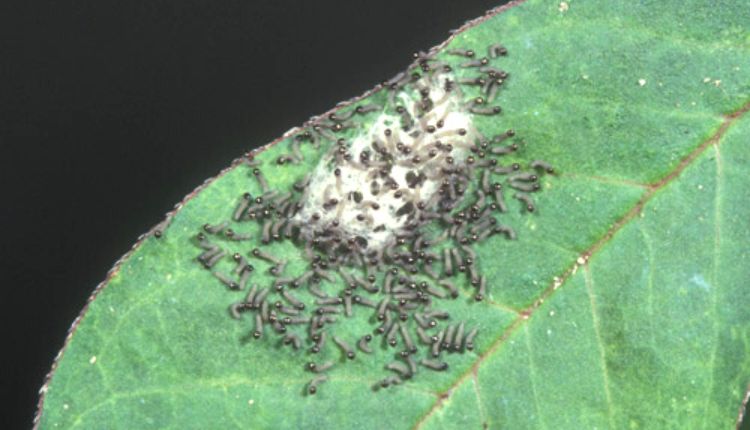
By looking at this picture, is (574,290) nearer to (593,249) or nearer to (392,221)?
(593,249)

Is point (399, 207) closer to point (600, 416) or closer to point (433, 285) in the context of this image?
point (433, 285)

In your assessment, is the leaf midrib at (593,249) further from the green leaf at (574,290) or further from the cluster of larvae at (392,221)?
the cluster of larvae at (392,221)

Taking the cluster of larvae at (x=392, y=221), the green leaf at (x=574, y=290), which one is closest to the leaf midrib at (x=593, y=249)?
the green leaf at (x=574, y=290)

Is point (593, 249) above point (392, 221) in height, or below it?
below

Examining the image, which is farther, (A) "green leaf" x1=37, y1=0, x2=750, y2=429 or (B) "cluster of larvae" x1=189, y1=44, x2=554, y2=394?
(B) "cluster of larvae" x1=189, y1=44, x2=554, y2=394

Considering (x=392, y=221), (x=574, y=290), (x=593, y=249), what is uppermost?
(x=392, y=221)

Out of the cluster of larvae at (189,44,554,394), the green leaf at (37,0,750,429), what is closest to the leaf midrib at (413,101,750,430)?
the green leaf at (37,0,750,429)

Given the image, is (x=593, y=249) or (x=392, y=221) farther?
(x=392, y=221)

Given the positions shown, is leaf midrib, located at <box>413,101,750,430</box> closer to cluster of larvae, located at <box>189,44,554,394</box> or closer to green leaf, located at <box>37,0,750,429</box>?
green leaf, located at <box>37,0,750,429</box>

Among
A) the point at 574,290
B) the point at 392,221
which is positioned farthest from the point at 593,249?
the point at 392,221

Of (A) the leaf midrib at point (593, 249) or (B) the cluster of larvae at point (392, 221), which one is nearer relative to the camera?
(A) the leaf midrib at point (593, 249)
